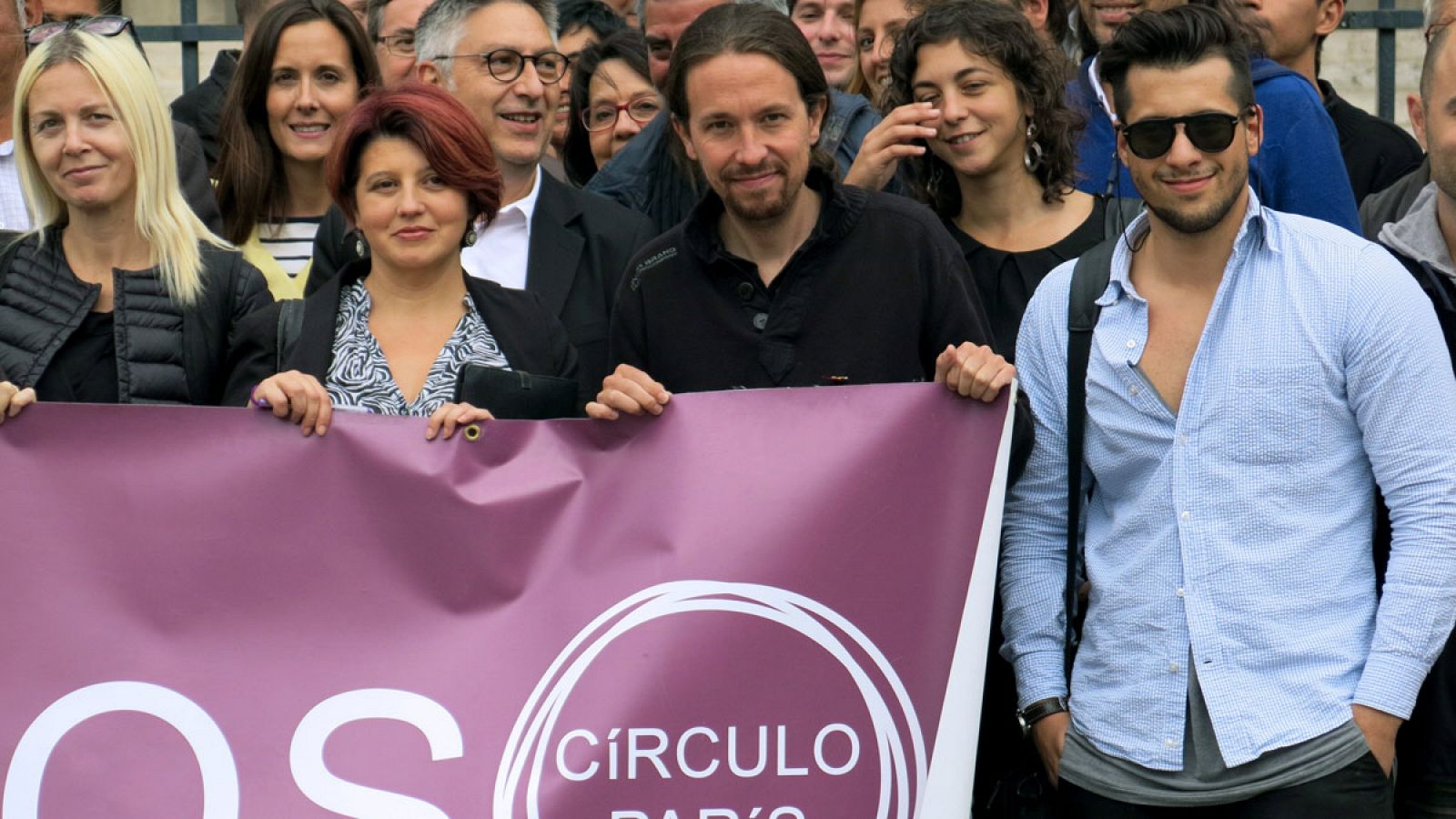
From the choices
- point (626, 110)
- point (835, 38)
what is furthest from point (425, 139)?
point (835, 38)

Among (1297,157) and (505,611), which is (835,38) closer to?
(1297,157)

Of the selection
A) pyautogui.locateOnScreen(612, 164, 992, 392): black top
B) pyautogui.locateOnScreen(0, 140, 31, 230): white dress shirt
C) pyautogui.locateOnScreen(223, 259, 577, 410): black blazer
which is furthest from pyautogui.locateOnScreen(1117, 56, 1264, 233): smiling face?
pyautogui.locateOnScreen(0, 140, 31, 230): white dress shirt

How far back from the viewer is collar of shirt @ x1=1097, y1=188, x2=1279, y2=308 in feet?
13.3

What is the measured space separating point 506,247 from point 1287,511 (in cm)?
247

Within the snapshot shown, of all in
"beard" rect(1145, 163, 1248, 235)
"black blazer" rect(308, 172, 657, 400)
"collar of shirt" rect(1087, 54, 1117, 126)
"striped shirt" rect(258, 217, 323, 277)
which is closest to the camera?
"beard" rect(1145, 163, 1248, 235)

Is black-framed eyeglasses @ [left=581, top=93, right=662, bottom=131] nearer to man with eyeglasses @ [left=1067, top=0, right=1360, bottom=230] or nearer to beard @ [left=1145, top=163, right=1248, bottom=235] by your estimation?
man with eyeglasses @ [left=1067, top=0, right=1360, bottom=230]

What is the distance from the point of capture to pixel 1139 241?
14.0ft

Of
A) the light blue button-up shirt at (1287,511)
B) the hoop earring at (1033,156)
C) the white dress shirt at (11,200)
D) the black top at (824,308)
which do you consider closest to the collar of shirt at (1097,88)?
the hoop earring at (1033,156)

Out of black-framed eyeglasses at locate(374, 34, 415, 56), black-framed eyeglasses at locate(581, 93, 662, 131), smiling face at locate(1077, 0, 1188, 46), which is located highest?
black-framed eyeglasses at locate(374, 34, 415, 56)

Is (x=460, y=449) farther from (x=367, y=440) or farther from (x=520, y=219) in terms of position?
(x=520, y=219)

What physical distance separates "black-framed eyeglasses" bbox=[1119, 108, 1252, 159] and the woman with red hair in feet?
4.60

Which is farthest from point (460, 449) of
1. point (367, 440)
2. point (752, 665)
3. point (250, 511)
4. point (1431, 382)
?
point (1431, 382)

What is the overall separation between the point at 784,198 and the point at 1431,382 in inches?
56.3

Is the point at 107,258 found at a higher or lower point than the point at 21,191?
lower
